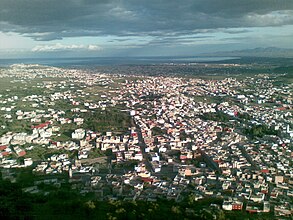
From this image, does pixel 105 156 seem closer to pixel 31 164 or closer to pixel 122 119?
pixel 31 164

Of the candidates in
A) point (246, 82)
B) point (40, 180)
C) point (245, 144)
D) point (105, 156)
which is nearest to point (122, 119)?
point (105, 156)

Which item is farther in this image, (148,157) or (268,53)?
(268,53)

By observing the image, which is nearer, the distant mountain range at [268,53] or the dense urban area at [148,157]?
the dense urban area at [148,157]

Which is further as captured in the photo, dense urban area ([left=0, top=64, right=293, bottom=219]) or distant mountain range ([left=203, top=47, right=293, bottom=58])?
distant mountain range ([left=203, top=47, right=293, bottom=58])

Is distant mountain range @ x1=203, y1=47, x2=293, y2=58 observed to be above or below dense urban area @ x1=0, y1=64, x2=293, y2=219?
above

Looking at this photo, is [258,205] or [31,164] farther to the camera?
[31,164]

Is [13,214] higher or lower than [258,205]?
higher

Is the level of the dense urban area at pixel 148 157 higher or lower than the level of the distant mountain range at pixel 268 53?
lower

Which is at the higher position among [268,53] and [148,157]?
[268,53]
